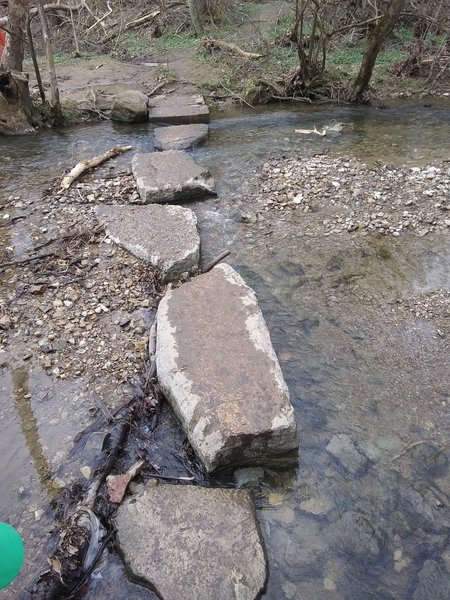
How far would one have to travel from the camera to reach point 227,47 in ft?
28.0

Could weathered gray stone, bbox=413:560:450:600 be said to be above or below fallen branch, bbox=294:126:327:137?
below

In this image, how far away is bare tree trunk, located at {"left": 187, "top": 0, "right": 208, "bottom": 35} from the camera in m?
10.0

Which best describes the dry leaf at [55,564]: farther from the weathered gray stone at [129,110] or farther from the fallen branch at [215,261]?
the weathered gray stone at [129,110]

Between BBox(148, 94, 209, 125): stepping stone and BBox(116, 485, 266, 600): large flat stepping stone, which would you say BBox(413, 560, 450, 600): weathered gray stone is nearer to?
BBox(116, 485, 266, 600): large flat stepping stone

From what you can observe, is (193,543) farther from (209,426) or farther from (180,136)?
(180,136)

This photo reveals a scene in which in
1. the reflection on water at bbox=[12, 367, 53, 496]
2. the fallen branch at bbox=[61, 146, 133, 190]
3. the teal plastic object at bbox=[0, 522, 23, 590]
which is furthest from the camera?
the fallen branch at bbox=[61, 146, 133, 190]

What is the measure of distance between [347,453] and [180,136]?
14.2 ft

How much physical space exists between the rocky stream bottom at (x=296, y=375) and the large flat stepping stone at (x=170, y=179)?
157mm

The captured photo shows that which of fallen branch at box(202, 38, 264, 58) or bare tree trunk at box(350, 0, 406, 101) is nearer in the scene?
bare tree trunk at box(350, 0, 406, 101)

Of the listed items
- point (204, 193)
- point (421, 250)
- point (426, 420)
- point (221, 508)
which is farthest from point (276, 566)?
point (204, 193)

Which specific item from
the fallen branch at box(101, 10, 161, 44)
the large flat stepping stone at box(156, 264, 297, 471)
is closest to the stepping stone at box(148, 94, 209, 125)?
the large flat stepping stone at box(156, 264, 297, 471)

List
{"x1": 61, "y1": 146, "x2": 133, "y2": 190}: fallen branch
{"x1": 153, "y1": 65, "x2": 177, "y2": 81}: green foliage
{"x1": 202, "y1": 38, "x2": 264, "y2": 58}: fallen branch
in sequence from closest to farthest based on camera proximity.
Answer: {"x1": 61, "y1": 146, "x2": 133, "y2": 190}: fallen branch < {"x1": 153, "y1": 65, "x2": 177, "y2": 81}: green foliage < {"x1": 202, "y1": 38, "x2": 264, "y2": 58}: fallen branch

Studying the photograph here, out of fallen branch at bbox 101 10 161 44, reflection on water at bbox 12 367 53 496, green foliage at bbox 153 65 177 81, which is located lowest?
Answer: reflection on water at bbox 12 367 53 496

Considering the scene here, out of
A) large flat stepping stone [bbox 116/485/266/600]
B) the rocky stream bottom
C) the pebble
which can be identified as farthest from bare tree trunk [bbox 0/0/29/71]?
large flat stepping stone [bbox 116/485/266/600]
